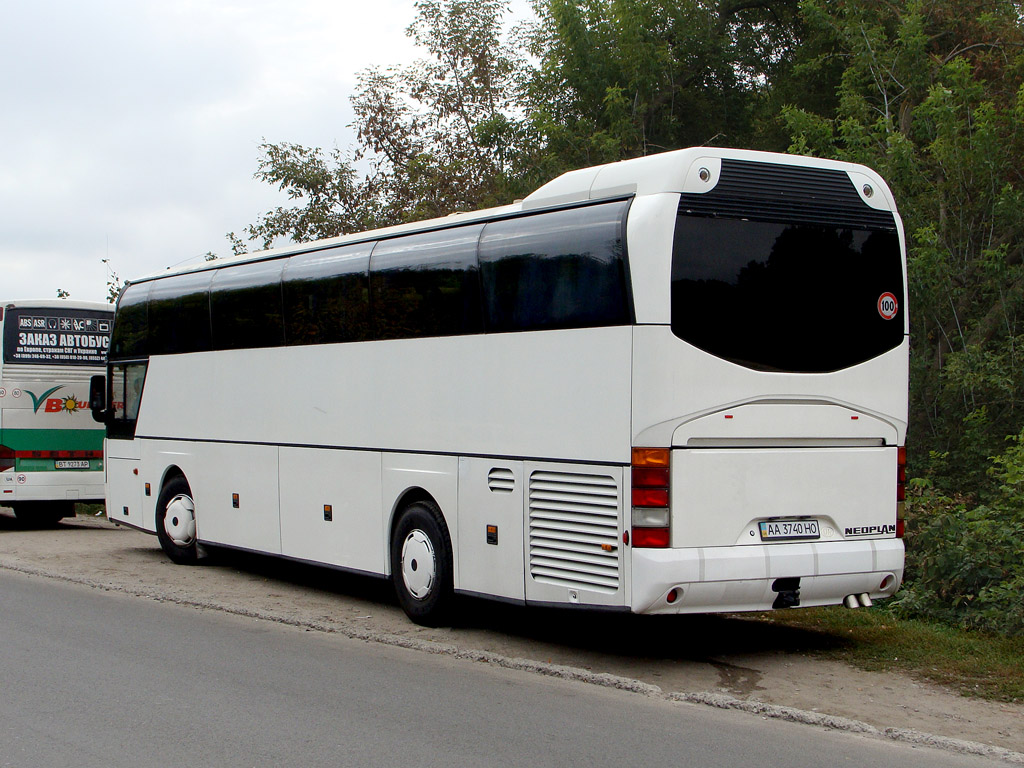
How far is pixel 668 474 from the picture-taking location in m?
8.12

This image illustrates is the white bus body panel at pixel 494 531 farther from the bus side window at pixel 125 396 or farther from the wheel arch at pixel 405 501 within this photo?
the bus side window at pixel 125 396

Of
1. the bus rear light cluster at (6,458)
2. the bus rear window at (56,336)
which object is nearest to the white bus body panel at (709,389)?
the bus rear window at (56,336)

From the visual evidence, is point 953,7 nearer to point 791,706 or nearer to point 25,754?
point 791,706

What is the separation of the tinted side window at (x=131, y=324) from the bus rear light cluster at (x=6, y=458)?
397 centimetres

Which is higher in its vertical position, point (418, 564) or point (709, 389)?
point (709, 389)

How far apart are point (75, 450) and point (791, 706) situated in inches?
586

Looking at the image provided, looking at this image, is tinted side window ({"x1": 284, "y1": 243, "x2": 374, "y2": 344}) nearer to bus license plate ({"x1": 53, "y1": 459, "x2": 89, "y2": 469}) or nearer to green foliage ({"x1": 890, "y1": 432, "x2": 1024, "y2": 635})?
green foliage ({"x1": 890, "y1": 432, "x2": 1024, "y2": 635})

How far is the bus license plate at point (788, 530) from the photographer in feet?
27.8

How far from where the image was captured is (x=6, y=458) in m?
18.9

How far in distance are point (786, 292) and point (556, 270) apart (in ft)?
5.46

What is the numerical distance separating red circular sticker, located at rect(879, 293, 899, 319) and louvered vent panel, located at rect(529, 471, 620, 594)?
2539mm

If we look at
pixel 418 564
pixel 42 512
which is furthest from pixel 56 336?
pixel 418 564

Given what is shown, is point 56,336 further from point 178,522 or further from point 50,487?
point 178,522

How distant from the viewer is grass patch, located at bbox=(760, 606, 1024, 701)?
804 cm
